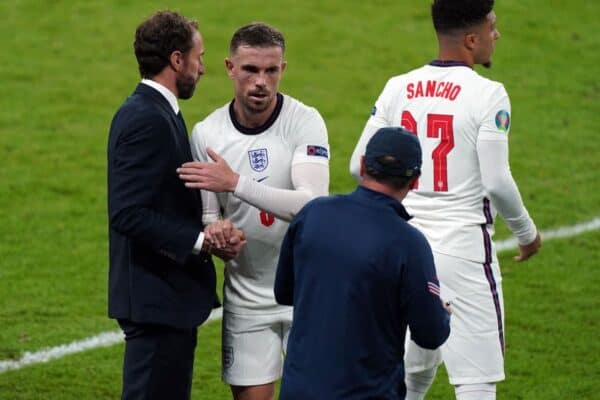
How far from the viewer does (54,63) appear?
14.4 meters

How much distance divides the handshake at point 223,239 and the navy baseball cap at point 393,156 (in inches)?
38.7

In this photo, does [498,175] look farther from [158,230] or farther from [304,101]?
[304,101]

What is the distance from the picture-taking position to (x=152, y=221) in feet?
18.2

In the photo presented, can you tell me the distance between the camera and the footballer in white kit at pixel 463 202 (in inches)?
236

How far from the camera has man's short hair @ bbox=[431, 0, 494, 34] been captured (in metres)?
6.09

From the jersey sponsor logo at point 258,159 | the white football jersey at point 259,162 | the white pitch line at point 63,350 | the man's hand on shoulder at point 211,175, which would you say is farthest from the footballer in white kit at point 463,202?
the white pitch line at point 63,350

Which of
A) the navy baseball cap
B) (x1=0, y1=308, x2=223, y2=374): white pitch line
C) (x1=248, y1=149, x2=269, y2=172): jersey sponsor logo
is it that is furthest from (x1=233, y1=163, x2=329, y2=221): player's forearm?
(x1=0, y1=308, x2=223, y2=374): white pitch line

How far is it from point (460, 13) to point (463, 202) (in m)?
0.83

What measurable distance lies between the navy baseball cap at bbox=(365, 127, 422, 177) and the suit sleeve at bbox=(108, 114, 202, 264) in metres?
1.04

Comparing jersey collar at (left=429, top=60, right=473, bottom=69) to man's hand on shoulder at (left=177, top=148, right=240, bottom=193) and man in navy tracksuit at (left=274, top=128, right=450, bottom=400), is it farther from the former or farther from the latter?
man in navy tracksuit at (left=274, top=128, right=450, bottom=400)

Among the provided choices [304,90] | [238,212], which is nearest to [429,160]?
[238,212]

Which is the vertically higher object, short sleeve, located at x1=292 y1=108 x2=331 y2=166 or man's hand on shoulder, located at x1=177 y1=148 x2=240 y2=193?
short sleeve, located at x1=292 y1=108 x2=331 y2=166

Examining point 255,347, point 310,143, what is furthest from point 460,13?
point 255,347

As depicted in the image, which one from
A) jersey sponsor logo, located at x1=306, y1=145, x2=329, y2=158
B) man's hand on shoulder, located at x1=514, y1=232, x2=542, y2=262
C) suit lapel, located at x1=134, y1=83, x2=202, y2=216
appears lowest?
man's hand on shoulder, located at x1=514, y1=232, x2=542, y2=262
